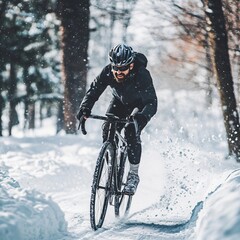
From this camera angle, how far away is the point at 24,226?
13.3ft

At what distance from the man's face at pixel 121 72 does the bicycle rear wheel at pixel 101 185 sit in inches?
31.4

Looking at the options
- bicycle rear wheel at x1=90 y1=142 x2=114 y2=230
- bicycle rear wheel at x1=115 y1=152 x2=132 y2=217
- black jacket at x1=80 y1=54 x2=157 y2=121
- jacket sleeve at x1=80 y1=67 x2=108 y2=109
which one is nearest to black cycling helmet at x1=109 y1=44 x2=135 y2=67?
black jacket at x1=80 y1=54 x2=157 y2=121

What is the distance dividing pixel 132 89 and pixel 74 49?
7.90 m

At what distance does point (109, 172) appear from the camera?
16.5 ft

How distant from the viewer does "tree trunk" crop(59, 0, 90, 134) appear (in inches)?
504

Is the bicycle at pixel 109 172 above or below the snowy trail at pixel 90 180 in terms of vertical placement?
above

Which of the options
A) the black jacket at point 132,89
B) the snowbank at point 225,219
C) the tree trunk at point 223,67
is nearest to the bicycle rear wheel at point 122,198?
the black jacket at point 132,89

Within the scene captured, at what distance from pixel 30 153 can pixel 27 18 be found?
1039 centimetres

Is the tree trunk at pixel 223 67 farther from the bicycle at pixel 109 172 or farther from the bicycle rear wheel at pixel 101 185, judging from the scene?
the bicycle rear wheel at pixel 101 185

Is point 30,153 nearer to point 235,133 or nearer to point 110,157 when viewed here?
point 235,133

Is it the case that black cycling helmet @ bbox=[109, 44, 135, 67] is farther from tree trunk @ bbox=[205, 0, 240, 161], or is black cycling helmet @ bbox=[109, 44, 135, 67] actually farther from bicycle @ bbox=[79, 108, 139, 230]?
tree trunk @ bbox=[205, 0, 240, 161]

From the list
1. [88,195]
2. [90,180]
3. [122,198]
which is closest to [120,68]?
[122,198]

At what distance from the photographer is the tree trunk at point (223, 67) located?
9.06 m

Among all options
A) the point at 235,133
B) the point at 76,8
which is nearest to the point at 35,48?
the point at 76,8
